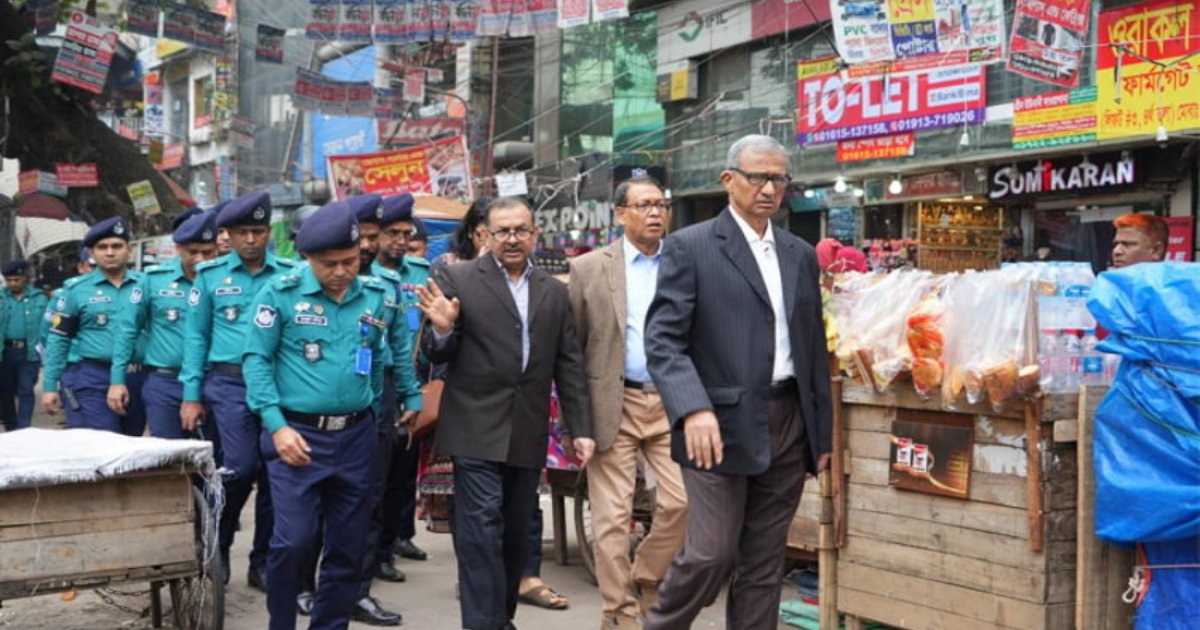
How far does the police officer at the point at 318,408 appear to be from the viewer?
17.9 ft

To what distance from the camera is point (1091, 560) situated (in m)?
4.93

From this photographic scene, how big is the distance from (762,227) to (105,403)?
5.33 m

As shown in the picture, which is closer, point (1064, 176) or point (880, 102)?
point (1064, 176)

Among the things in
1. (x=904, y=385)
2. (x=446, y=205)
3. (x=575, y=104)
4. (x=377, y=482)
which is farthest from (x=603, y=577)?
(x=575, y=104)

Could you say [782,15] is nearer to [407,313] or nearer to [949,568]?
[407,313]

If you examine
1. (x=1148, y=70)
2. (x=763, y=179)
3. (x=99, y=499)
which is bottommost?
(x=99, y=499)

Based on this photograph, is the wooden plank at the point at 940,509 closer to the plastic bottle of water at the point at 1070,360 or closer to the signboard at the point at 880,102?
the plastic bottle of water at the point at 1070,360

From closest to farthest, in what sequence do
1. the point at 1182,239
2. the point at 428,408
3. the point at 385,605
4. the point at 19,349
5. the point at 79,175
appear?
1. the point at 385,605
2. the point at 428,408
3. the point at 1182,239
4. the point at 79,175
5. the point at 19,349

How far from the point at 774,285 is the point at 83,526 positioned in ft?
9.47

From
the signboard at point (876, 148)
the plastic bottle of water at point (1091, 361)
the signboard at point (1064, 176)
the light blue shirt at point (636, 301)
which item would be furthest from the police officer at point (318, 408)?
the signboard at point (876, 148)

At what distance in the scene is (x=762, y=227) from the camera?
4.92 meters

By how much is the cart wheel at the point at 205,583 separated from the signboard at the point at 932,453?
2.88 meters

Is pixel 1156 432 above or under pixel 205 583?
above

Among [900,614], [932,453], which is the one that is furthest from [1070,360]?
[900,614]
